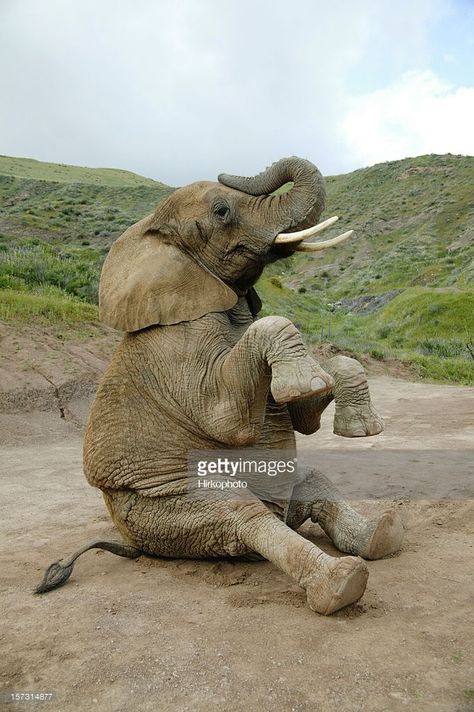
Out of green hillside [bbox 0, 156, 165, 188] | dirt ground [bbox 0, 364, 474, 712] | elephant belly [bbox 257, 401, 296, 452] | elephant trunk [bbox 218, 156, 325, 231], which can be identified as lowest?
dirt ground [bbox 0, 364, 474, 712]

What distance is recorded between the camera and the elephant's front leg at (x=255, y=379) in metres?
2.91

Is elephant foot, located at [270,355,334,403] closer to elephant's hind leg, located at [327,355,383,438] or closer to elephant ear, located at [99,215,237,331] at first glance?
elephant's hind leg, located at [327,355,383,438]

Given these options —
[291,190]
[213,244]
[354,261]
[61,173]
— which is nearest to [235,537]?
[213,244]

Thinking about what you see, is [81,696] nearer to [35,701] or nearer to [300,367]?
[35,701]

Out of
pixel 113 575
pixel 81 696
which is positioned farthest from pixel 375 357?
pixel 81 696

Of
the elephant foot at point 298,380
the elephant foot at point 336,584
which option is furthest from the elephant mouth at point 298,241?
the elephant foot at point 336,584

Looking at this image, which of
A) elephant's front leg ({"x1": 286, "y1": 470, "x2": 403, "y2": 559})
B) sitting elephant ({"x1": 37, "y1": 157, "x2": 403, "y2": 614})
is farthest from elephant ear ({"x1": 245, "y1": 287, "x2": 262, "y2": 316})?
elephant's front leg ({"x1": 286, "y1": 470, "x2": 403, "y2": 559})

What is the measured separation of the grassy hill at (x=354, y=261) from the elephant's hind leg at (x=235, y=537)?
10.5m

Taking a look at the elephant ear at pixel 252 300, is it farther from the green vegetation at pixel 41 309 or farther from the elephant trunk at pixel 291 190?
the green vegetation at pixel 41 309

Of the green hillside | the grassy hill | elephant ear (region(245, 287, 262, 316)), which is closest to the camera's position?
elephant ear (region(245, 287, 262, 316))

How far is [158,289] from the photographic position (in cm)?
366

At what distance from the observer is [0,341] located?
40.1ft

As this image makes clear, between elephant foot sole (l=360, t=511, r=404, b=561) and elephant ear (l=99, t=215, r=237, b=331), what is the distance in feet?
5.07

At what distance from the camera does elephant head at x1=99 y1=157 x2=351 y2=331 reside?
3.64 meters
